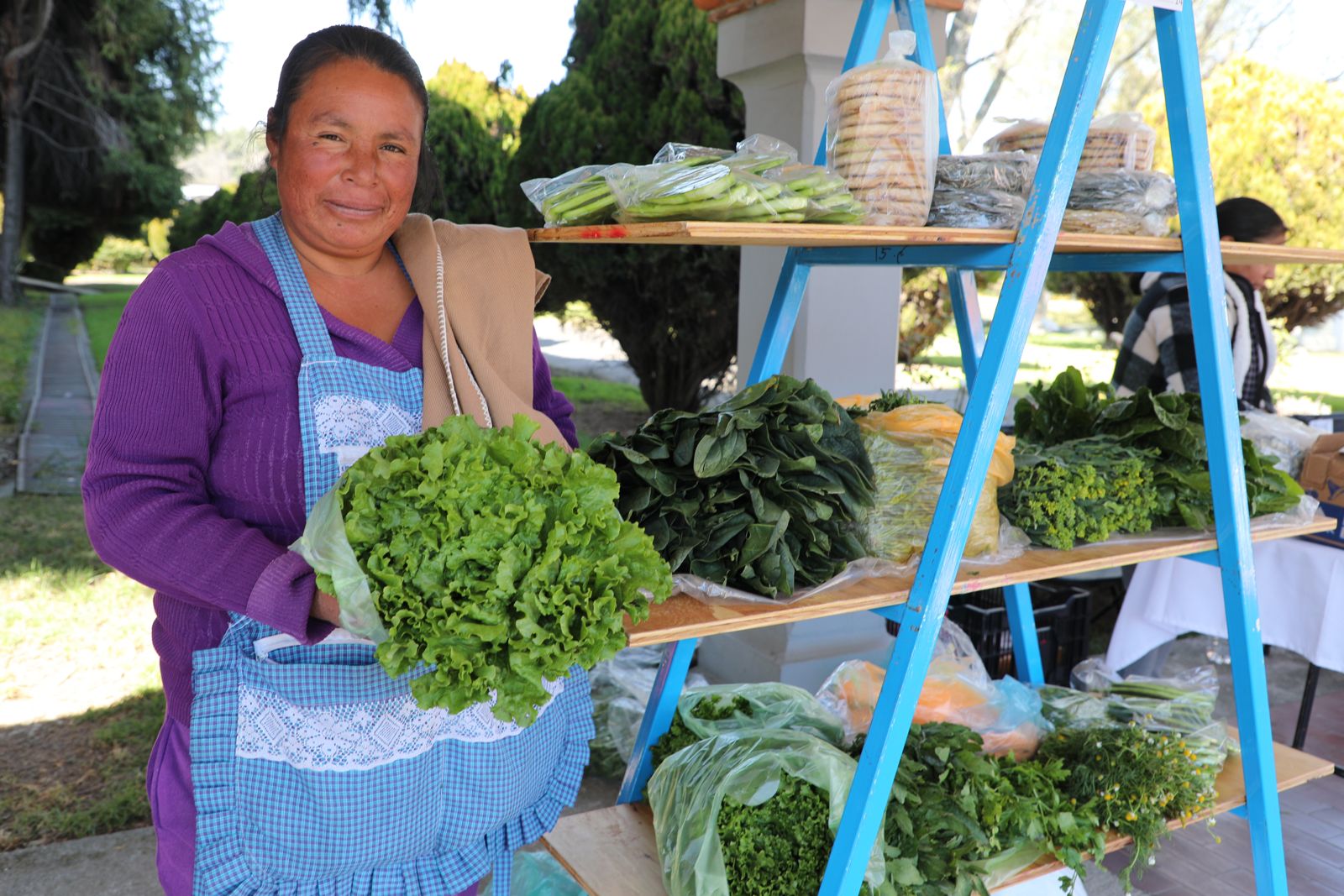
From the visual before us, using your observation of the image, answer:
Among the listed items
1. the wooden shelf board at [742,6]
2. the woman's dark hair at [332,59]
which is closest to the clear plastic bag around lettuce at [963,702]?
the woman's dark hair at [332,59]

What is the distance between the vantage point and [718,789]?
2.17 metres

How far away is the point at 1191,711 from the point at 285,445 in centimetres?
257

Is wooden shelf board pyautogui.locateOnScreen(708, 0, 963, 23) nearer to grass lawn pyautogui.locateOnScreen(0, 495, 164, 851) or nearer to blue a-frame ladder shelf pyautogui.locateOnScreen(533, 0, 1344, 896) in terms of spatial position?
blue a-frame ladder shelf pyautogui.locateOnScreen(533, 0, 1344, 896)

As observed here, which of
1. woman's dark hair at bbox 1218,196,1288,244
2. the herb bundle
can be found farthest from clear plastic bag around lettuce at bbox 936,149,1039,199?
woman's dark hair at bbox 1218,196,1288,244

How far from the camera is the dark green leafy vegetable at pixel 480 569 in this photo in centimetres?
131

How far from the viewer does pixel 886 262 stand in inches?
84.6

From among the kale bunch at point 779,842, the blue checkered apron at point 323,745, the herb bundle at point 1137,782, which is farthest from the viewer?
the herb bundle at point 1137,782

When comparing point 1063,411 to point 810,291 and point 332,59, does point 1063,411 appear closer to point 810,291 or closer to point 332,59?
point 810,291

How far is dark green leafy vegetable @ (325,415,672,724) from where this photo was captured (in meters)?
1.31

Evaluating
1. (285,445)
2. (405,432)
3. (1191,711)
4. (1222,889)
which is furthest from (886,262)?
(1222,889)

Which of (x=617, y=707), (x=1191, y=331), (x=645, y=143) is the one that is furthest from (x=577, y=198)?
(x=645, y=143)

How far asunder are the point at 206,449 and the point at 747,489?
92 cm

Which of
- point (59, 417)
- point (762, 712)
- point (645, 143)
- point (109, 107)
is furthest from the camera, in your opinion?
point (109, 107)

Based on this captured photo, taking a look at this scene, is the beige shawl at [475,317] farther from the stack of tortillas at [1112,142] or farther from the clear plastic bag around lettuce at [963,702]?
the clear plastic bag around lettuce at [963,702]
